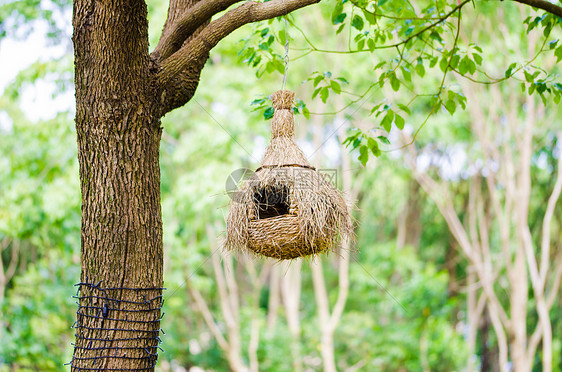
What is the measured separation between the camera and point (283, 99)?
290cm

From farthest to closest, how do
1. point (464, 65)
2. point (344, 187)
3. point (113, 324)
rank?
point (344, 187) → point (464, 65) → point (113, 324)

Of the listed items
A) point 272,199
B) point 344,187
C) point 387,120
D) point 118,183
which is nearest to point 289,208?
point 272,199

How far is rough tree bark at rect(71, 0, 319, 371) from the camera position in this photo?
2191mm

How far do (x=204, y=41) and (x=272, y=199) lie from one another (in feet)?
3.61

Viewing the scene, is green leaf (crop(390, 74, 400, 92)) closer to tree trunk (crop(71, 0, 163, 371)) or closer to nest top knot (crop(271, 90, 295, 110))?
nest top knot (crop(271, 90, 295, 110))

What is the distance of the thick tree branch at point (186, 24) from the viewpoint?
94.0 inches

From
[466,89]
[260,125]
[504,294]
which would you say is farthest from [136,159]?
[504,294]

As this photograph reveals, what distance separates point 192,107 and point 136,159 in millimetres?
7146

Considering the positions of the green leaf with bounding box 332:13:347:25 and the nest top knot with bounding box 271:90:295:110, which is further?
the nest top knot with bounding box 271:90:295:110

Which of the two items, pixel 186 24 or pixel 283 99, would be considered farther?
pixel 283 99

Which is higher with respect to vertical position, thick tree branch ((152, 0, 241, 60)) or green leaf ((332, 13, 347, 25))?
green leaf ((332, 13, 347, 25))

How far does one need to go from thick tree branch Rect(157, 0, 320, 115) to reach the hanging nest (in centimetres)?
56

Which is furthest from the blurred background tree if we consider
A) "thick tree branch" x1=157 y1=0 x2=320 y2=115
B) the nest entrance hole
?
"thick tree branch" x1=157 y1=0 x2=320 y2=115

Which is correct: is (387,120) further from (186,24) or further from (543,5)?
(186,24)
